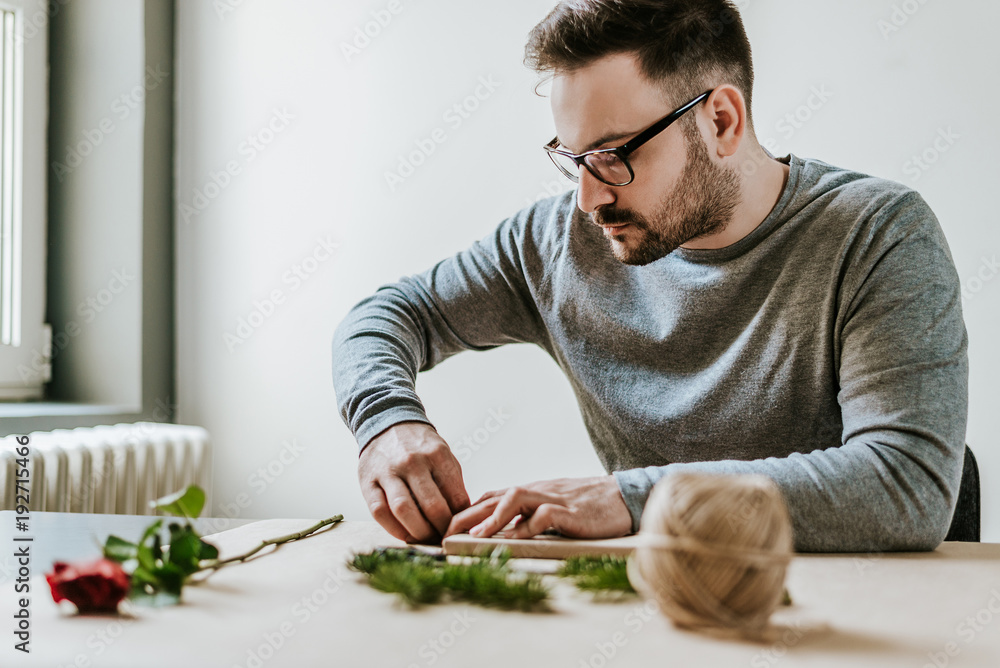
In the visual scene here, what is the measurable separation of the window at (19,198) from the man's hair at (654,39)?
1926mm

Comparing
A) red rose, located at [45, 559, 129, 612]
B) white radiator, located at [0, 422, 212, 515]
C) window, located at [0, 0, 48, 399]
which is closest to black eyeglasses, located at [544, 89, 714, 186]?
red rose, located at [45, 559, 129, 612]

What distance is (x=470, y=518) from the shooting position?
0.87 metres

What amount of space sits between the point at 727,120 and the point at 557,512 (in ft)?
2.29

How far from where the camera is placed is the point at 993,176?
1.86 metres

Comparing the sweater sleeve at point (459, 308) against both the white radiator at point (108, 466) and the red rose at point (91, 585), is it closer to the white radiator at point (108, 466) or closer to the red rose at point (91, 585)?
the red rose at point (91, 585)

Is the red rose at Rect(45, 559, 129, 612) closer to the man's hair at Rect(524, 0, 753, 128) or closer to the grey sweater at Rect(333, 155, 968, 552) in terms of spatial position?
the grey sweater at Rect(333, 155, 968, 552)

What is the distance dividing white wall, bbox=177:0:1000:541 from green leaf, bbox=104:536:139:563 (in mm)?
1648

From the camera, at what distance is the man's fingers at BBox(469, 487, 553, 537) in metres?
0.84

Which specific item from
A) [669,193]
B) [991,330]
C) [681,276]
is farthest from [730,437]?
[991,330]

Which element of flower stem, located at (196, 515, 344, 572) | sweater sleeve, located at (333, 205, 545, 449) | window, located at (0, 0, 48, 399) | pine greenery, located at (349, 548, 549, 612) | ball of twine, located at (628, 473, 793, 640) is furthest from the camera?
window, located at (0, 0, 48, 399)

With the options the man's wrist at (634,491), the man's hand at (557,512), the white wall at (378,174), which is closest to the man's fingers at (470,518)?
the man's hand at (557,512)

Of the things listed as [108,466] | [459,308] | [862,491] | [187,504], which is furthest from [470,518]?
[108,466]

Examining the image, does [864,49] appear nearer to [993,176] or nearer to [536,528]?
[993,176]

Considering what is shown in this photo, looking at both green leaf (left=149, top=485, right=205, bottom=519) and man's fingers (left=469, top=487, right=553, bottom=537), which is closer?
green leaf (left=149, top=485, right=205, bottom=519)
